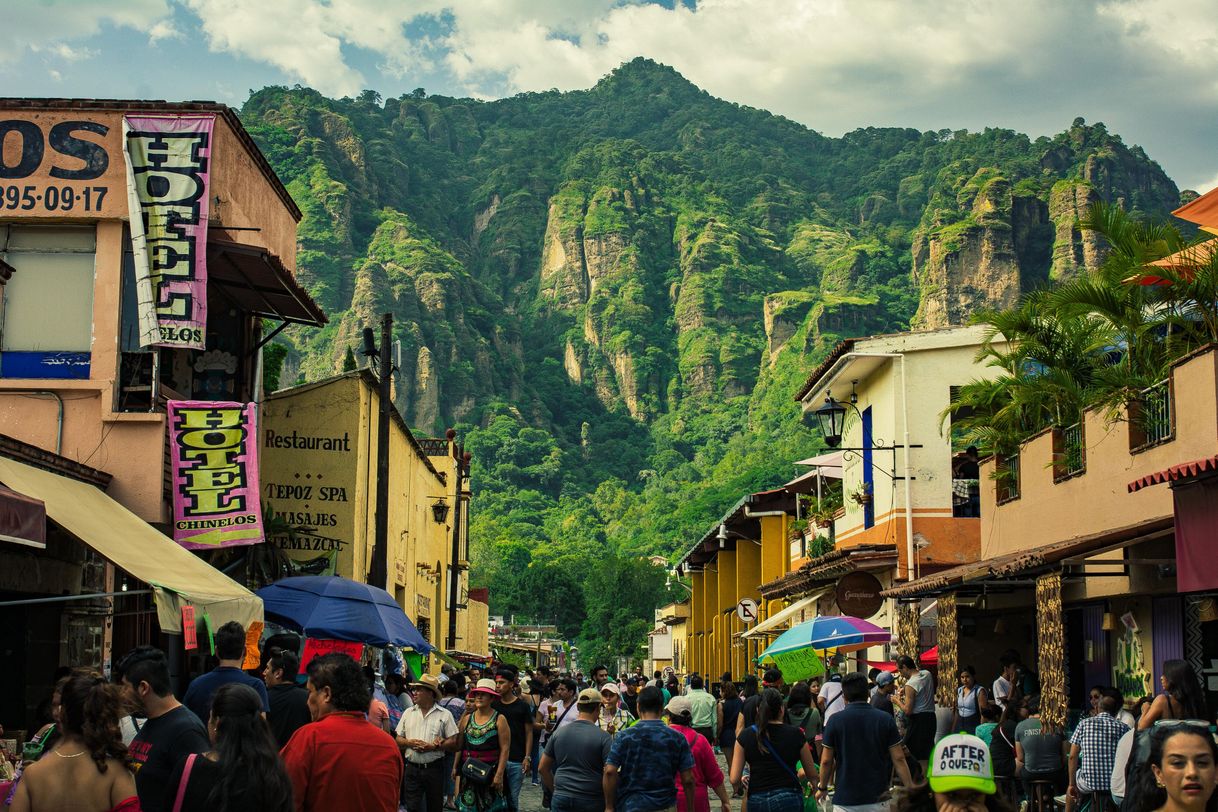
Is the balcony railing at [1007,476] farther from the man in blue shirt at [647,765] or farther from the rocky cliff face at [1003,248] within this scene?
the rocky cliff face at [1003,248]

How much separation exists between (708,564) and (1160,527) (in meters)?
39.3

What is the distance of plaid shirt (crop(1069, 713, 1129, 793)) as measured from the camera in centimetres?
1065

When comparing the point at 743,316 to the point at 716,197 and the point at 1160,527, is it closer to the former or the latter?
the point at 716,197

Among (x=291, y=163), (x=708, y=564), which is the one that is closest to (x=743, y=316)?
(x=291, y=163)

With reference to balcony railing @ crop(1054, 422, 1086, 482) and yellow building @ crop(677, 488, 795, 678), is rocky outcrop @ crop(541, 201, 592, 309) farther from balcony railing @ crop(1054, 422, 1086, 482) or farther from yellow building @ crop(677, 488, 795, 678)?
balcony railing @ crop(1054, 422, 1086, 482)

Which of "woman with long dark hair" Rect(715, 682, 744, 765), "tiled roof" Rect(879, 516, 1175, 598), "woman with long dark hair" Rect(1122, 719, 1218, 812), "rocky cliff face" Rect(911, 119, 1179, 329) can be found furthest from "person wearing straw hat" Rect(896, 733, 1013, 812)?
"rocky cliff face" Rect(911, 119, 1179, 329)

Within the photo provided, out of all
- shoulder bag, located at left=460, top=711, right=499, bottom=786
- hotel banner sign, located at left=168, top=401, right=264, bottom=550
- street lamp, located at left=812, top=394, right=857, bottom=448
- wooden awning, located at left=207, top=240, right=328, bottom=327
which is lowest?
shoulder bag, located at left=460, top=711, right=499, bottom=786

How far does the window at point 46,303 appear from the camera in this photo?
53.2ft

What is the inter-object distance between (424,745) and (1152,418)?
8116 millimetres

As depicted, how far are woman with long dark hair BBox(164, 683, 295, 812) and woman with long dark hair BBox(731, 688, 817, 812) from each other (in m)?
4.82

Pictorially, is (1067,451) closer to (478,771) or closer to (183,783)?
(478,771)

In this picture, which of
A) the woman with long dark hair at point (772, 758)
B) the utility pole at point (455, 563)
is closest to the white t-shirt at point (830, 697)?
the woman with long dark hair at point (772, 758)

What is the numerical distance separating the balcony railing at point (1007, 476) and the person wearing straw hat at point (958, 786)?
15358 mm

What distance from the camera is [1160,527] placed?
12734mm
